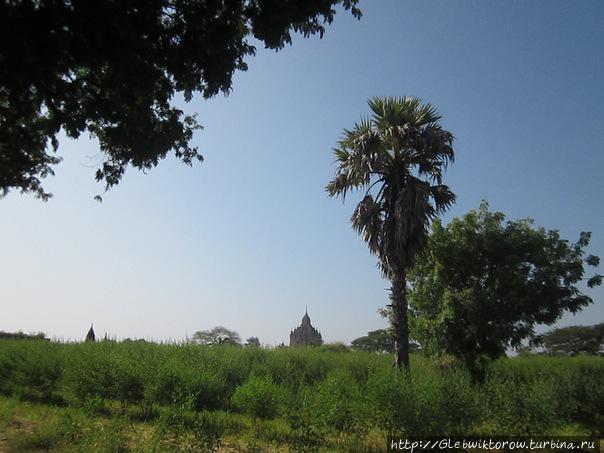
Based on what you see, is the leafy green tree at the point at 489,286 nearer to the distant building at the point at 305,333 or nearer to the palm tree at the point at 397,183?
the palm tree at the point at 397,183

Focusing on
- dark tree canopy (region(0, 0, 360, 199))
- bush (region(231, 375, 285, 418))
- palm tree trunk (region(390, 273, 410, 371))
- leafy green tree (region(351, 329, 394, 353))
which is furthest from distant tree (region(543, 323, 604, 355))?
dark tree canopy (region(0, 0, 360, 199))

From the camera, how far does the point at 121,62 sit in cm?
650

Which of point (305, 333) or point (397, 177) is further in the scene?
point (305, 333)

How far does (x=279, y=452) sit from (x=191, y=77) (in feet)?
22.9

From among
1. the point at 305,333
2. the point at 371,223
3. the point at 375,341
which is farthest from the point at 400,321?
the point at 305,333

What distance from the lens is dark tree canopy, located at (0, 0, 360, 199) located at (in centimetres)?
584

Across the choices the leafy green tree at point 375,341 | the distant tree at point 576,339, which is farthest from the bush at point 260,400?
the leafy green tree at point 375,341

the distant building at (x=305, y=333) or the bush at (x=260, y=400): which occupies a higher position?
the distant building at (x=305, y=333)

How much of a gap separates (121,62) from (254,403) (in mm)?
8419

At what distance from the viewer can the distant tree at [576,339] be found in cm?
4053

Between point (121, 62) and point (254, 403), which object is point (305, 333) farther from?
point (121, 62)

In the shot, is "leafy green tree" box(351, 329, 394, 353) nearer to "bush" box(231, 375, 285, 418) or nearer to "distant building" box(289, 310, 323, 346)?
"distant building" box(289, 310, 323, 346)

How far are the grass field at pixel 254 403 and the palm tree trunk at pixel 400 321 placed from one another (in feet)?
4.73

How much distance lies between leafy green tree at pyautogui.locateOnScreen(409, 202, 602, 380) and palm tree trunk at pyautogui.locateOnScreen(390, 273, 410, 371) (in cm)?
167
